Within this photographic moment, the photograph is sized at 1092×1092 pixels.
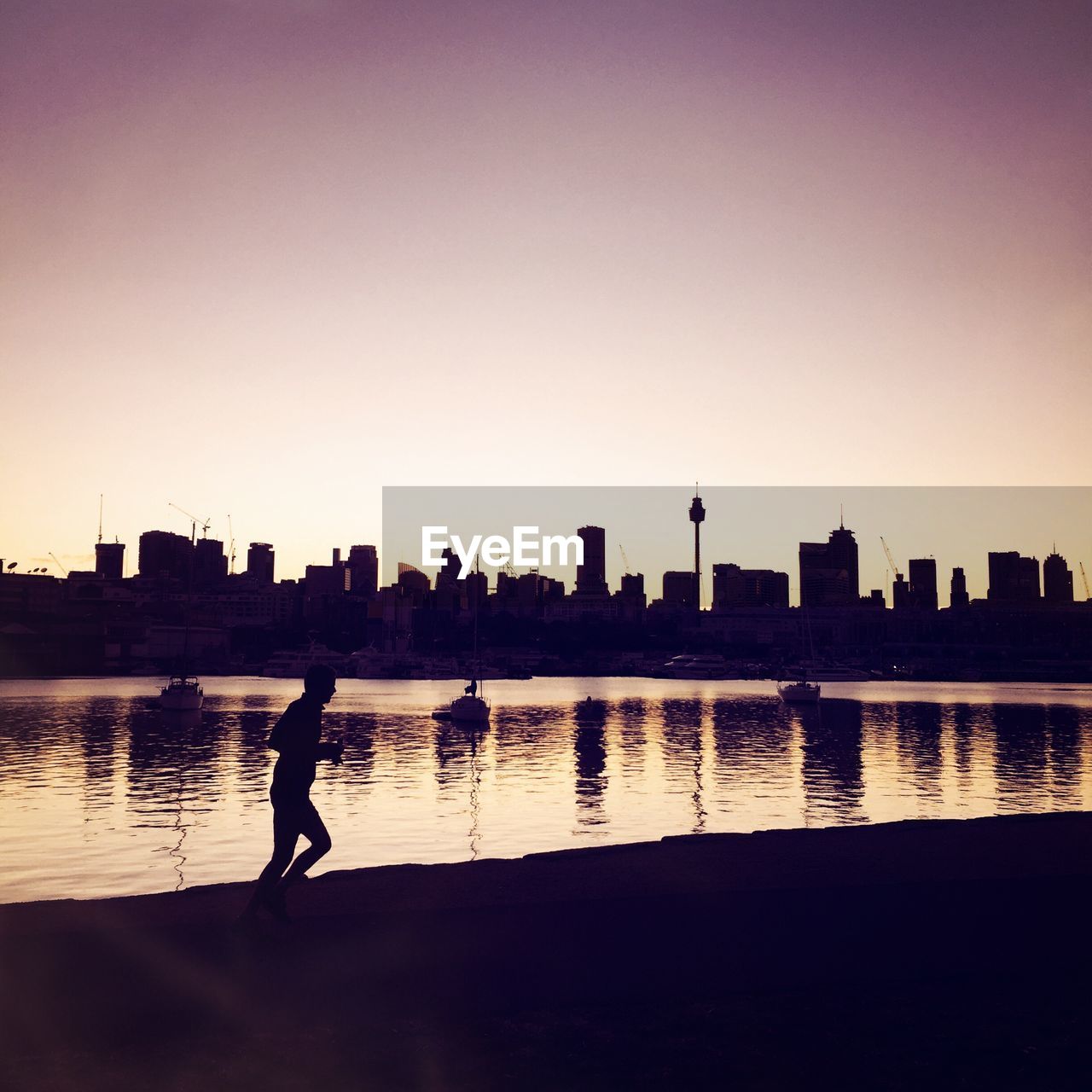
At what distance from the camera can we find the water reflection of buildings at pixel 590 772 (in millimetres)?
46344

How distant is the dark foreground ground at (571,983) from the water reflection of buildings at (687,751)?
1736 cm

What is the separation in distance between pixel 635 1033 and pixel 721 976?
1.63 meters

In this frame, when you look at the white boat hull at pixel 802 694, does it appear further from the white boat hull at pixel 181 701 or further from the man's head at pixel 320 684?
the man's head at pixel 320 684

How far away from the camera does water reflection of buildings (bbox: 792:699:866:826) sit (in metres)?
48.0

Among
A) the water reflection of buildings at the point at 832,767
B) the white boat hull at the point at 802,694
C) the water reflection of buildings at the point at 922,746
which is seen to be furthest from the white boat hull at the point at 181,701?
the white boat hull at the point at 802,694

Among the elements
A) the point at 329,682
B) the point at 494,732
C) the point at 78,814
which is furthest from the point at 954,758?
the point at 329,682

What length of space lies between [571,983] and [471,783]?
47603mm

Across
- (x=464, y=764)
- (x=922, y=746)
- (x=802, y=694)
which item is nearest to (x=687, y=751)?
(x=464, y=764)

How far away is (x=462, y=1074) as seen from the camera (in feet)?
25.8

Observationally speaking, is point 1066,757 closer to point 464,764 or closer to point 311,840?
point 464,764

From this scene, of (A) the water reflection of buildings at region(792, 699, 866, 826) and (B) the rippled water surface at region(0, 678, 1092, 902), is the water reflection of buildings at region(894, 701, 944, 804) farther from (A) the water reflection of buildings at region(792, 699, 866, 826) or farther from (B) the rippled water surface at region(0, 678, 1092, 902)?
(A) the water reflection of buildings at region(792, 699, 866, 826)

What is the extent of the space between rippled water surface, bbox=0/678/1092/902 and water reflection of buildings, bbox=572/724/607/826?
8.5 inches

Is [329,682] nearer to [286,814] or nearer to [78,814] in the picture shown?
[286,814]

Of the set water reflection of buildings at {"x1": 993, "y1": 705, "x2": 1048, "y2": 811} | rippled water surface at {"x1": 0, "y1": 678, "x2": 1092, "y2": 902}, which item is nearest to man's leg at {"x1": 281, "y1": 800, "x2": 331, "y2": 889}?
rippled water surface at {"x1": 0, "y1": 678, "x2": 1092, "y2": 902}
